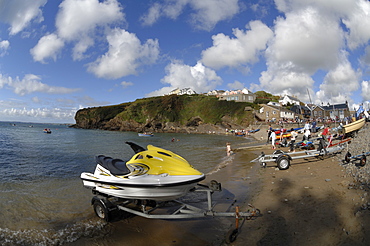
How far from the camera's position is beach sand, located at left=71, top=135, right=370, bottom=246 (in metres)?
4.57

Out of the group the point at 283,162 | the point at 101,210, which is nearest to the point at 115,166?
the point at 101,210

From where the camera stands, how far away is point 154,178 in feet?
18.1

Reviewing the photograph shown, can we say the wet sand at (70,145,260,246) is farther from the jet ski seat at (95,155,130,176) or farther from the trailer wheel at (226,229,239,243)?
the jet ski seat at (95,155,130,176)

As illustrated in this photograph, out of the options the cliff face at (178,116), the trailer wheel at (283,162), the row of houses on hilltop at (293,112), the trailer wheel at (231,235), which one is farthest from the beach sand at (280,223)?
the cliff face at (178,116)

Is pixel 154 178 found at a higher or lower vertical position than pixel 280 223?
higher

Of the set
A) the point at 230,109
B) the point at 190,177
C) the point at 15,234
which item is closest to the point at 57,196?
the point at 15,234

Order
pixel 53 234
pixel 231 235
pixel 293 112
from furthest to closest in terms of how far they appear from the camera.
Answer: pixel 293 112 → pixel 53 234 → pixel 231 235

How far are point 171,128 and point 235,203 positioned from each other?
287ft

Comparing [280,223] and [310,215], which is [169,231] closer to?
[280,223]

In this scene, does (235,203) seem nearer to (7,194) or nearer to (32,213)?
(32,213)

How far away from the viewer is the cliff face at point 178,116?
3324 inches

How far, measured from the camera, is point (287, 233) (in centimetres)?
493

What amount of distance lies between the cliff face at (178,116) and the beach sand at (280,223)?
239 ft

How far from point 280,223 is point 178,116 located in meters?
93.5
